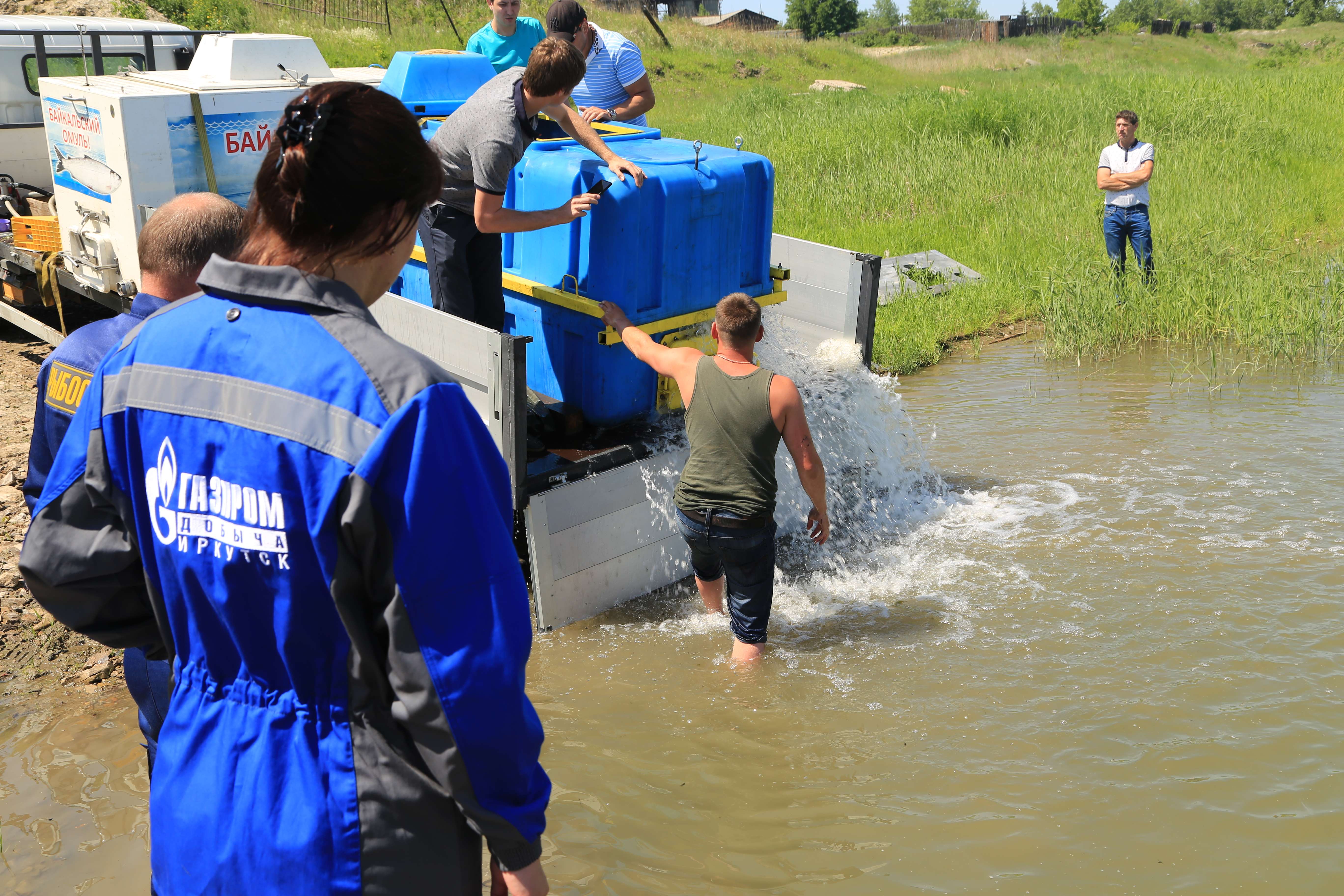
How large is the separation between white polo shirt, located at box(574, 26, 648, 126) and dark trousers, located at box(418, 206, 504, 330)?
1.67 metres

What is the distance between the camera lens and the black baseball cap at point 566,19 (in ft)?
17.2

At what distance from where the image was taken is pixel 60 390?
2.22 m

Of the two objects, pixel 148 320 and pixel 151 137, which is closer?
pixel 148 320

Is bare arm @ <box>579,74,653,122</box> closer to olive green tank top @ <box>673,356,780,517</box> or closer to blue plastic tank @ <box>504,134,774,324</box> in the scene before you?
blue plastic tank @ <box>504,134,774,324</box>

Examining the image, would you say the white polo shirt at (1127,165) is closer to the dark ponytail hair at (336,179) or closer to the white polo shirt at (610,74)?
the white polo shirt at (610,74)


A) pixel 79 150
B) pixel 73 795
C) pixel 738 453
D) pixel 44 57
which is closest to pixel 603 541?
pixel 738 453

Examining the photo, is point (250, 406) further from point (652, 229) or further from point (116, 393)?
point (652, 229)

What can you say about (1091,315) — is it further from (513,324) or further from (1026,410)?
(513,324)

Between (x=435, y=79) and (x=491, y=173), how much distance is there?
186cm

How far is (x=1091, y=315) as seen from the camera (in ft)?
27.3

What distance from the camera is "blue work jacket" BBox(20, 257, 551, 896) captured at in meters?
1.23

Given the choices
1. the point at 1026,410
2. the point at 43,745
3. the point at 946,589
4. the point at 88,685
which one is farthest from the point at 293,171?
the point at 1026,410

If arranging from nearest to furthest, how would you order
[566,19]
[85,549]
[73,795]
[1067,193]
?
[85,549] < [73,795] < [566,19] < [1067,193]

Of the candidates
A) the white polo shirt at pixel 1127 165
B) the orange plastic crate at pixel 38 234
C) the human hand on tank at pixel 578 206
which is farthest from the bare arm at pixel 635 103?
the white polo shirt at pixel 1127 165
